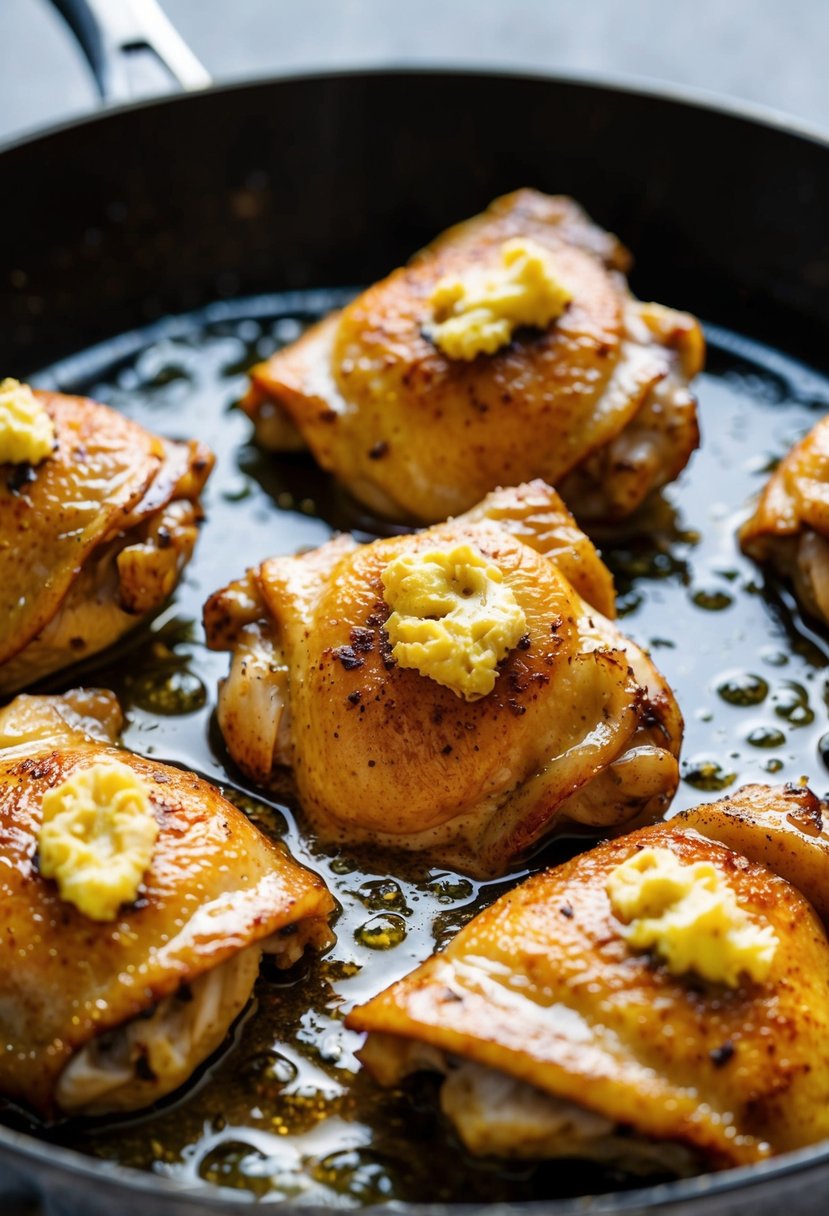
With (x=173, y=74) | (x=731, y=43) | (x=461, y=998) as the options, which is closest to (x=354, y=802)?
(x=461, y=998)

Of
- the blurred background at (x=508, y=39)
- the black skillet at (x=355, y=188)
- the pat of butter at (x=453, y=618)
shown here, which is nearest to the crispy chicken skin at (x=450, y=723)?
the pat of butter at (x=453, y=618)

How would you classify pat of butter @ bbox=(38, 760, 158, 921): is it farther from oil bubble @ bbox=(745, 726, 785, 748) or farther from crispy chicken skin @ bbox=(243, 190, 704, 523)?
oil bubble @ bbox=(745, 726, 785, 748)

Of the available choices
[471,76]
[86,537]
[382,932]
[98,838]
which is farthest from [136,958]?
[471,76]

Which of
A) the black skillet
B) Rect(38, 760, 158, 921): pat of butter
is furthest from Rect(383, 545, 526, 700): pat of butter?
the black skillet

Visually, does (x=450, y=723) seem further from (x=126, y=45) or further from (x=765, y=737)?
(x=126, y=45)

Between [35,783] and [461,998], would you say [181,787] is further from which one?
[461,998]

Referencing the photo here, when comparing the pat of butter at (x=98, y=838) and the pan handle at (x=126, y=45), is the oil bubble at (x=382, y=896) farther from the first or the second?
the pan handle at (x=126, y=45)

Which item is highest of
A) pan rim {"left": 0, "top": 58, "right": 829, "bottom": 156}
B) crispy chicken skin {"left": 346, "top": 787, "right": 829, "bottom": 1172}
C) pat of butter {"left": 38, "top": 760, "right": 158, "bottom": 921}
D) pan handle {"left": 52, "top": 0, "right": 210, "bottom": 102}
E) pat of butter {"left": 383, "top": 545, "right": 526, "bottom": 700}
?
pan handle {"left": 52, "top": 0, "right": 210, "bottom": 102}
